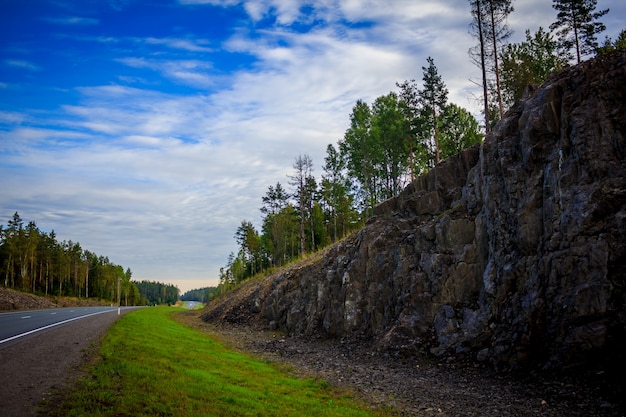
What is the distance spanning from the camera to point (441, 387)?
13.8 meters

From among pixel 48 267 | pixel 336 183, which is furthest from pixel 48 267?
pixel 336 183

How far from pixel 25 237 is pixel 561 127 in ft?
339

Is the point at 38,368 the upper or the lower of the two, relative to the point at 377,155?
lower

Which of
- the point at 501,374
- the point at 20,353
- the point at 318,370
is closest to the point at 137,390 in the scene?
the point at 20,353

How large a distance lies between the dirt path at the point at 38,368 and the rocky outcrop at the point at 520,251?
48.2ft

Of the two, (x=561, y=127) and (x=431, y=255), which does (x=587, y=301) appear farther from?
(x=431, y=255)

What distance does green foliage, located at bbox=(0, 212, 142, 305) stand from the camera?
81438mm

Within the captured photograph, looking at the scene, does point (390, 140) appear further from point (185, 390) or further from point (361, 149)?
point (185, 390)

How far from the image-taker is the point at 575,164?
1466 centimetres

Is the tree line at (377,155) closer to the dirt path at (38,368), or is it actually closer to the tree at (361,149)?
the tree at (361,149)

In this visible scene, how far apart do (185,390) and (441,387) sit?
30.6ft

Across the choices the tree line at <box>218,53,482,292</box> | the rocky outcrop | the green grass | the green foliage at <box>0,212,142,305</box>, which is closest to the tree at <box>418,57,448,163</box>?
the tree line at <box>218,53,482,292</box>

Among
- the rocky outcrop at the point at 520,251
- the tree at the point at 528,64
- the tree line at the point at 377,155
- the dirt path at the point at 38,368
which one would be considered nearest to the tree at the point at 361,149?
the tree line at the point at 377,155

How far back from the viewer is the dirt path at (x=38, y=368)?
8290 millimetres
